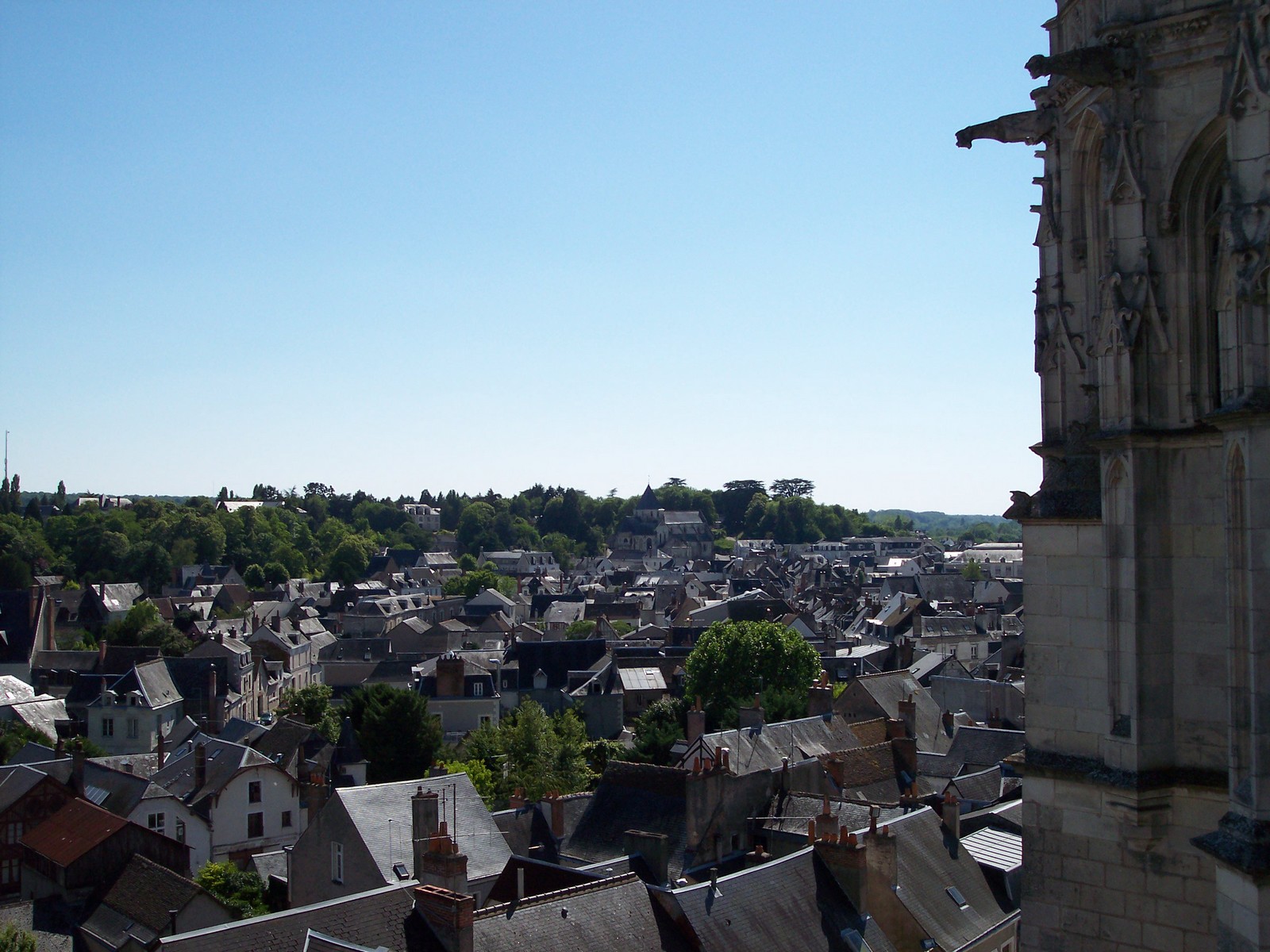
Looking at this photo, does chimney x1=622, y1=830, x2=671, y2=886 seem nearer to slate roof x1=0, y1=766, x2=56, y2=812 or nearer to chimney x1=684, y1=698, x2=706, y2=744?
chimney x1=684, y1=698, x2=706, y2=744

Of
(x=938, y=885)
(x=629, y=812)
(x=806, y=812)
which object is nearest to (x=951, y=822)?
(x=938, y=885)

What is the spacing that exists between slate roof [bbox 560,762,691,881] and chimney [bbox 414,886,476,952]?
40.2 ft

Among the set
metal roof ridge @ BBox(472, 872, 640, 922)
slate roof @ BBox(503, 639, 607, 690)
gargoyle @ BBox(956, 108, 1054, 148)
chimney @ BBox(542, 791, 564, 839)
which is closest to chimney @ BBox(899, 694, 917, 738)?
chimney @ BBox(542, 791, 564, 839)

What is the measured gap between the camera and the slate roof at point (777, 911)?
65.0 feet

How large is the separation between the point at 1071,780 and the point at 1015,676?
53279 millimetres

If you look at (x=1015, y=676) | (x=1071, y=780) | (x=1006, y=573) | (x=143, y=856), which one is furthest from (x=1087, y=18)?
(x=1006, y=573)

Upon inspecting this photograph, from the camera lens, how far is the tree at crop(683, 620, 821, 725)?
180 feet

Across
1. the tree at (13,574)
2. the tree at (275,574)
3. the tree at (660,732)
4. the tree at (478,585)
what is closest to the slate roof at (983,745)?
the tree at (660,732)

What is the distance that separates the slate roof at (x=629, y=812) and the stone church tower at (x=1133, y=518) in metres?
22.9

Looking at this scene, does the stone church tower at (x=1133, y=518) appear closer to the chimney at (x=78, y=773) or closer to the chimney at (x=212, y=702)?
the chimney at (x=78, y=773)

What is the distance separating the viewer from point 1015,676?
5825cm

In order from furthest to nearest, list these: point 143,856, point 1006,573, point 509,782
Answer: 1. point 1006,573
2. point 509,782
3. point 143,856

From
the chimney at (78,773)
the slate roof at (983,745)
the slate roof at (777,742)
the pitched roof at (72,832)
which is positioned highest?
the slate roof at (777,742)

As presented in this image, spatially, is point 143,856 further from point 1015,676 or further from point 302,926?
point 1015,676
